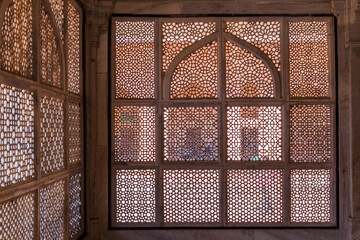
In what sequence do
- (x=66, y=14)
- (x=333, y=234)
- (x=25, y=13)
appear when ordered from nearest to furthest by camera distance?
(x=25, y=13) → (x=66, y=14) → (x=333, y=234)

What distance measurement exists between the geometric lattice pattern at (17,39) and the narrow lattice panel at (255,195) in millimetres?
2430

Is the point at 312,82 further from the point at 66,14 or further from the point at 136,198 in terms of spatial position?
the point at 66,14

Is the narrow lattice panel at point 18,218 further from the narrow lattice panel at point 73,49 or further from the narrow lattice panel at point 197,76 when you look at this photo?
the narrow lattice panel at point 197,76

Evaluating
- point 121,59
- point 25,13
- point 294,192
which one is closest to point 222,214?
point 294,192

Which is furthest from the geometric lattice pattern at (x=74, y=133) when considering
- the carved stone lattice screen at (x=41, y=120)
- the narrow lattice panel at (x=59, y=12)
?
the narrow lattice panel at (x=59, y=12)

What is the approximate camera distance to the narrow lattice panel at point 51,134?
263 cm

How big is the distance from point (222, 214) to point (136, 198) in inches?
38.5

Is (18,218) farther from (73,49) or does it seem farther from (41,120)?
(73,49)

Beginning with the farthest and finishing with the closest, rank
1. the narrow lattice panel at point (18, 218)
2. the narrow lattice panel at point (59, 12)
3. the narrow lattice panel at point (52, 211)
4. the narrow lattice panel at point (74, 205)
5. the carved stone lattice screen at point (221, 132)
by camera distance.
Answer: the carved stone lattice screen at point (221, 132) → the narrow lattice panel at point (74, 205) → the narrow lattice panel at point (59, 12) → the narrow lattice panel at point (52, 211) → the narrow lattice panel at point (18, 218)

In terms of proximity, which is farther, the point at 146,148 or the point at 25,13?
the point at 146,148

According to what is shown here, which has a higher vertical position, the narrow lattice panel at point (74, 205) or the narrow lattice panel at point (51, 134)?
the narrow lattice panel at point (51, 134)

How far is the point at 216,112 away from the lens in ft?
12.9

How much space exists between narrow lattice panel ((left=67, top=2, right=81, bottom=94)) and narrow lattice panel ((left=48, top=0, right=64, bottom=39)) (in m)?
0.17

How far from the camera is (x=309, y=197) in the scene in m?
3.92
